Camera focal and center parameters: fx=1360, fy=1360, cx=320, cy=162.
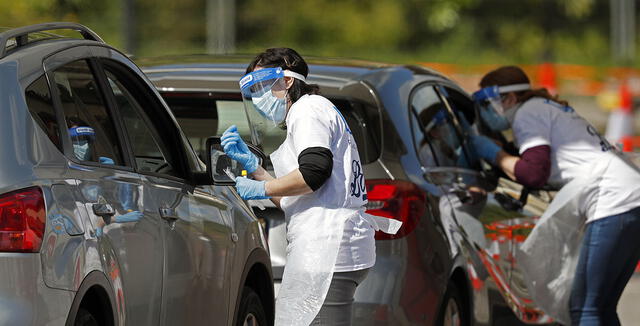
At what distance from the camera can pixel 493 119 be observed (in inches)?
315

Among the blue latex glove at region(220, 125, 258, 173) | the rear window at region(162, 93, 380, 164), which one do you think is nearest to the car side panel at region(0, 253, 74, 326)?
the blue latex glove at region(220, 125, 258, 173)

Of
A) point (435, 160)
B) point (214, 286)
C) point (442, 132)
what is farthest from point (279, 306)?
point (442, 132)

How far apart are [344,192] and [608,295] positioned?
9.45 feet

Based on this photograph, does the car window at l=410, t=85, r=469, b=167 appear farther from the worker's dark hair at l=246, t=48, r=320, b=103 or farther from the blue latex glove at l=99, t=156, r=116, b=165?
the blue latex glove at l=99, t=156, r=116, b=165

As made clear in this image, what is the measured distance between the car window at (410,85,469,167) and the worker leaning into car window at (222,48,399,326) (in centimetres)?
171

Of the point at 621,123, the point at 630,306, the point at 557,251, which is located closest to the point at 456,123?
the point at 557,251

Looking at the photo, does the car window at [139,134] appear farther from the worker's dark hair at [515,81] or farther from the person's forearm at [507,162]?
the worker's dark hair at [515,81]

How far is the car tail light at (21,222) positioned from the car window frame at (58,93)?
1.41 feet

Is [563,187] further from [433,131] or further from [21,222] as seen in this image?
[21,222]

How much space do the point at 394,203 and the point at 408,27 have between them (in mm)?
35799

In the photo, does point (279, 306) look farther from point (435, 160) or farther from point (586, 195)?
point (586, 195)

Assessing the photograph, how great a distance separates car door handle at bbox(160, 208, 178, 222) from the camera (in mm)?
4648

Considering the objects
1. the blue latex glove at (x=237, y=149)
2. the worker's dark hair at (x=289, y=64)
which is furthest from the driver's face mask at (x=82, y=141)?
the worker's dark hair at (x=289, y=64)

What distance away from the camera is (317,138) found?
15.5 feet
